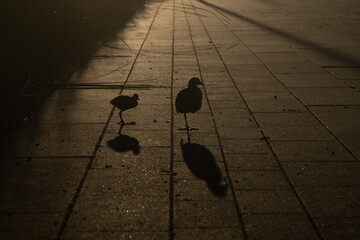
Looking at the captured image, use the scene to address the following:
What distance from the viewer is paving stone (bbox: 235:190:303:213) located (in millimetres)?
4797

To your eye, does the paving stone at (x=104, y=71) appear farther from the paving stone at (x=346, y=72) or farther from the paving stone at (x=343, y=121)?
the paving stone at (x=346, y=72)

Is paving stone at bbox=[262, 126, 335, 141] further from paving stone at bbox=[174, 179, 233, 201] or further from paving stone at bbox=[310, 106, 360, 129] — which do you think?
paving stone at bbox=[174, 179, 233, 201]

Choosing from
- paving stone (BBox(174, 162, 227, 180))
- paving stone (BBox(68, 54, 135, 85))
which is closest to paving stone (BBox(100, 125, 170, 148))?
paving stone (BBox(174, 162, 227, 180))

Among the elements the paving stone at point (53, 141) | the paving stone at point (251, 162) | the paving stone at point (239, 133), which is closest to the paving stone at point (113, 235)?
the paving stone at point (251, 162)

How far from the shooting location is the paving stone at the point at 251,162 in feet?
19.1

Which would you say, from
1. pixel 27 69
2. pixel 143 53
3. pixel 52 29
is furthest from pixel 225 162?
pixel 52 29

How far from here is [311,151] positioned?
6.33 metres

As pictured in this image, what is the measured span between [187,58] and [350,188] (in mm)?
7409

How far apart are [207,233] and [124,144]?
2.51 meters

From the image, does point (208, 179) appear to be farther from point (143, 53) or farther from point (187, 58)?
point (143, 53)

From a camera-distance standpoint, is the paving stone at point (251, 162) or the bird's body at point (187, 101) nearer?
the paving stone at point (251, 162)

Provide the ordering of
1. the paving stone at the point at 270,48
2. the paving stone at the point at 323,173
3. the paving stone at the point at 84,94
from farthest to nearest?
the paving stone at the point at 270,48, the paving stone at the point at 84,94, the paving stone at the point at 323,173

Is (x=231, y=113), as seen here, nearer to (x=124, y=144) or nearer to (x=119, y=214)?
(x=124, y=144)

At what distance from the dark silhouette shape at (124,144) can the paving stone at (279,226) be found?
7.09ft
